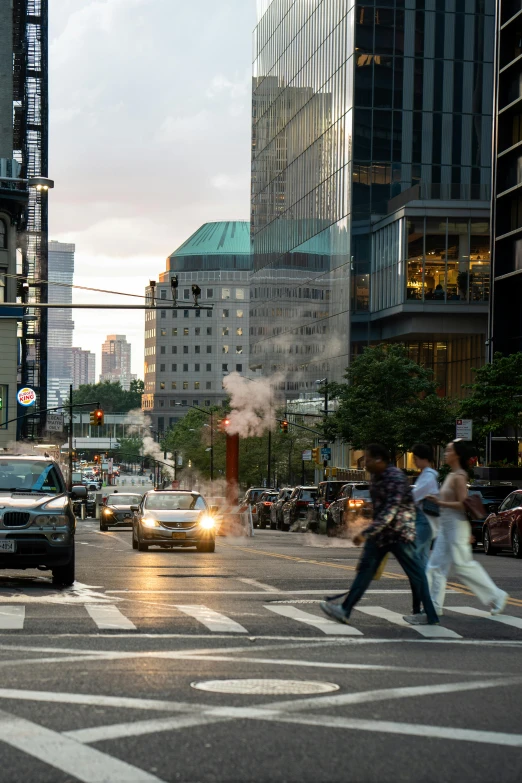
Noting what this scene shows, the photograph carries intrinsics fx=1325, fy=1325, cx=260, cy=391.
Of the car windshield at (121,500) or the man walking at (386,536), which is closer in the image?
the man walking at (386,536)

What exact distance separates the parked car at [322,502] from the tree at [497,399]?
6325mm

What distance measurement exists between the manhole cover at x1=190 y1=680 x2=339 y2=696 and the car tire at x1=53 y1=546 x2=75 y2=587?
9176 millimetres

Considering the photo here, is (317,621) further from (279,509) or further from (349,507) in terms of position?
(279,509)

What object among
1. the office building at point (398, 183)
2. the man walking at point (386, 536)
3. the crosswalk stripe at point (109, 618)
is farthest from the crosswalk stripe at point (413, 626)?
the office building at point (398, 183)

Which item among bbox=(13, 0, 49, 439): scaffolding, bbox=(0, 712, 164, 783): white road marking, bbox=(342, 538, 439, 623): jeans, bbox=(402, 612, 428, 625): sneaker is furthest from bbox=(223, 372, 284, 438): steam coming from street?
bbox=(0, 712, 164, 783): white road marking

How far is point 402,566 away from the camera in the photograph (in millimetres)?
12656

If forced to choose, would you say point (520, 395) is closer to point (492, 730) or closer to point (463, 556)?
point (463, 556)

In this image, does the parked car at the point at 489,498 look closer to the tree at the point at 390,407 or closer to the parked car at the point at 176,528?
the parked car at the point at 176,528

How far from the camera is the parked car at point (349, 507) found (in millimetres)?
38062

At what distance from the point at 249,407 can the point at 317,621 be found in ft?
227

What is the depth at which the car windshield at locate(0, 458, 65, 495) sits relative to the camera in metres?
18.8

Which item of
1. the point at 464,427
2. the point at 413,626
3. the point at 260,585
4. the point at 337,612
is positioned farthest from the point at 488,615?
the point at 464,427

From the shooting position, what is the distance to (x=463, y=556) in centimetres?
1375

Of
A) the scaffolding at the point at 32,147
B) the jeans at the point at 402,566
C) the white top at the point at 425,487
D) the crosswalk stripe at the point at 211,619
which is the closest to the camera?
the jeans at the point at 402,566
